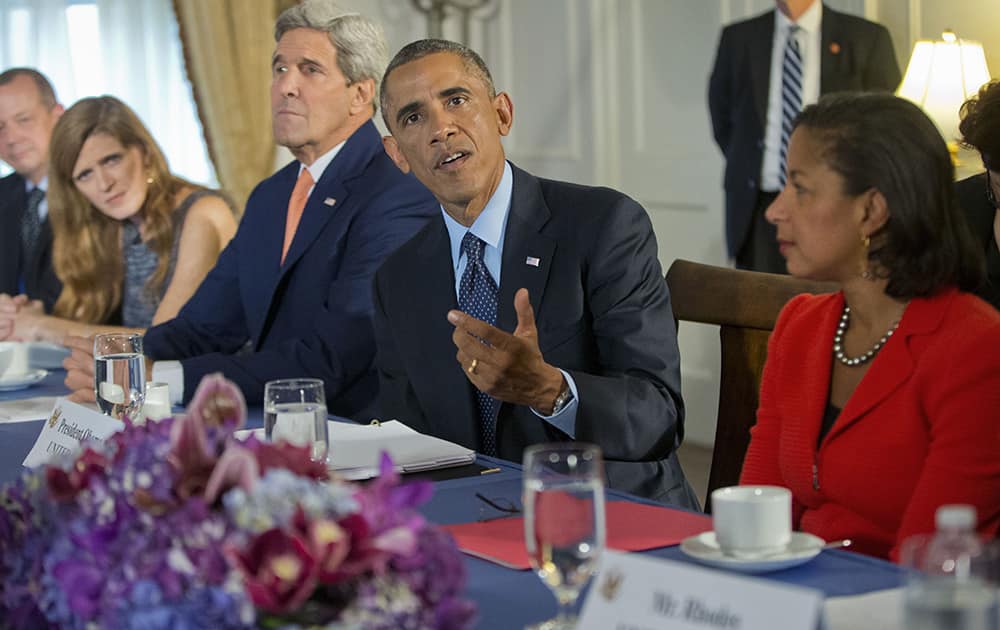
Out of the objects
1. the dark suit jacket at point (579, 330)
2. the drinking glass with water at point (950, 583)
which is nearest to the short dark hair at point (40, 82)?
the dark suit jacket at point (579, 330)

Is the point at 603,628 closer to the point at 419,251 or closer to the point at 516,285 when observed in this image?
the point at 516,285

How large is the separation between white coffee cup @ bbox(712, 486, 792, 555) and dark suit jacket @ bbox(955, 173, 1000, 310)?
3.42 ft

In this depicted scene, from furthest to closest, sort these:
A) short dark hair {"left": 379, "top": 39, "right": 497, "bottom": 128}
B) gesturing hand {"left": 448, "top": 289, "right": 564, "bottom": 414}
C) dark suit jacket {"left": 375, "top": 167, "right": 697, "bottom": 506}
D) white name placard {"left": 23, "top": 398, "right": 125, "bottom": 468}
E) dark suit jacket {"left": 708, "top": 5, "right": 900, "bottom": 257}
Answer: dark suit jacket {"left": 708, "top": 5, "right": 900, "bottom": 257} < short dark hair {"left": 379, "top": 39, "right": 497, "bottom": 128} < dark suit jacket {"left": 375, "top": 167, "right": 697, "bottom": 506} < gesturing hand {"left": 448, "top": 289, "right": 564, "bottom": 414} < white name placard {"left": 23, "top": 398, "right": 125, "bottom": 468}

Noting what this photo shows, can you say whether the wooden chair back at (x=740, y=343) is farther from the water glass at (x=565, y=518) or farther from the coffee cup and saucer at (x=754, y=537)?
the water glass at (x=565, y=518)

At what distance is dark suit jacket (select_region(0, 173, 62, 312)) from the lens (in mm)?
4242

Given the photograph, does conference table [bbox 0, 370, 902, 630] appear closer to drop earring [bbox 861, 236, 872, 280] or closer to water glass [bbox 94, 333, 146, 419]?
drop earring [bbox 861, 236, 872, 280]

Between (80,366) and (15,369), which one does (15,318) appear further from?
(80,366)

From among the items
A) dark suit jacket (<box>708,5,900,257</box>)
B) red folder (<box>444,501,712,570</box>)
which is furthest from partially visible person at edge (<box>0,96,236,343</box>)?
red folder (<box>444,501,712,570</box>)

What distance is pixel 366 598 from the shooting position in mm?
965

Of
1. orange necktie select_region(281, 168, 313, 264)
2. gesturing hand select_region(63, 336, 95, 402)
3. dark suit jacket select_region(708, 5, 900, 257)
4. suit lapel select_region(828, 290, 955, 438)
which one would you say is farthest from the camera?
dark suit jacket select_region(708, 5, 900, 257)

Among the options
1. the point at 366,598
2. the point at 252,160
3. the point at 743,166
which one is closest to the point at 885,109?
the point at 366,598

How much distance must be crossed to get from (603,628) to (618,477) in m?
1.18

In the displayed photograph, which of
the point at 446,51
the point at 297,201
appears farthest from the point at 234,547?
the point at 297,201

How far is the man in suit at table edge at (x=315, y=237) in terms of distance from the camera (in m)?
2.97
